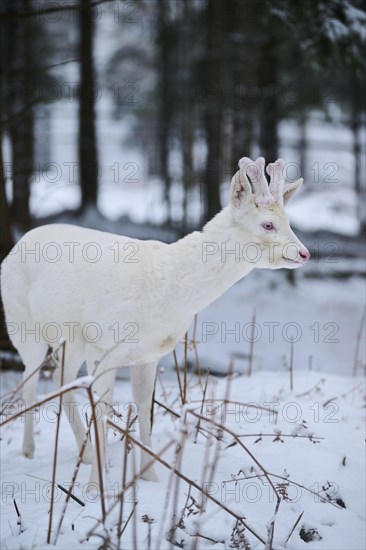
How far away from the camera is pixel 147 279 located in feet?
12.9

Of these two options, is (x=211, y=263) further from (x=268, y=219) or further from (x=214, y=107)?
(x=214, y=107)

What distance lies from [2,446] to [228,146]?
33.1 feet

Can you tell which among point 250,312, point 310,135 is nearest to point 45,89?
point 250,312

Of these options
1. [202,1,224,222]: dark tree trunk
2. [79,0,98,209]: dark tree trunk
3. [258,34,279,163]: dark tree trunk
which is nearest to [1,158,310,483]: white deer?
[202,1,224,222]: dark tree trunk

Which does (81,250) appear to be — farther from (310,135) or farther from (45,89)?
(310,135)

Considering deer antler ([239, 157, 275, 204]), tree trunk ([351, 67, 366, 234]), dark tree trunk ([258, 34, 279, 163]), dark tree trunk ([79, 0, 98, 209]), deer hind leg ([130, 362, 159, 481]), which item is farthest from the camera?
tree trunk ([351, 67, 366, 234])

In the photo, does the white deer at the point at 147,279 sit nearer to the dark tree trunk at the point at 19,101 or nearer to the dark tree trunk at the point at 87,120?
the dark tree trunk at the point at 19,101

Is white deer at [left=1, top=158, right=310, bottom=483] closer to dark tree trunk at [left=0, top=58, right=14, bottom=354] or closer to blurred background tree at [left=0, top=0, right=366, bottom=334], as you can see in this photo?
dark tree trunk at [left=0, top=58, right=14, bottom=354]

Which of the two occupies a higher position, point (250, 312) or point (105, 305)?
point (105, 305)

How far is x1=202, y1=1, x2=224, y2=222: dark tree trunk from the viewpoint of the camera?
11984 millimetres

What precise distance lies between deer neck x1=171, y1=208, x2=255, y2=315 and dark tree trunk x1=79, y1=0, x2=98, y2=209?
10982 millimetres

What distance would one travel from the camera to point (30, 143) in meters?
14.9

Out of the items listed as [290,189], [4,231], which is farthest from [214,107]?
[290,189]

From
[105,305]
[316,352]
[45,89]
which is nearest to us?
[105,305]
